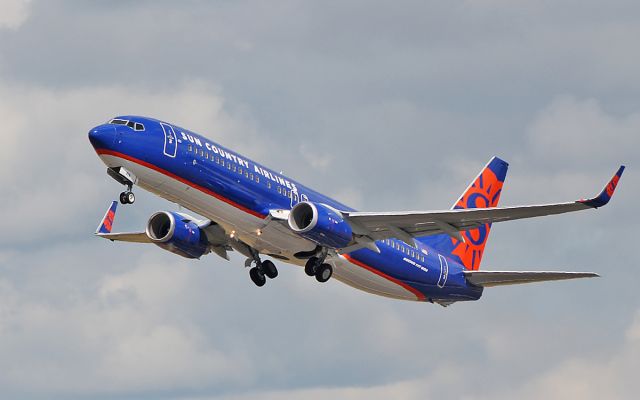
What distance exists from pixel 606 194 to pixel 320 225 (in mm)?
14323

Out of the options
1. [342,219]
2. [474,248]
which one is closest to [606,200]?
[342,219]

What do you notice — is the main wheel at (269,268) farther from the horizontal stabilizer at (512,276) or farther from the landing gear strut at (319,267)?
the horizontal stabilizer at (512,276)

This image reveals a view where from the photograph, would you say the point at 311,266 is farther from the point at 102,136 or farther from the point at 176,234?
the point at 102,136

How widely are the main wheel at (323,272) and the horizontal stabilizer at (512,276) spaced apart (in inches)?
428

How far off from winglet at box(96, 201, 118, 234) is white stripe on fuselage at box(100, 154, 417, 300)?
42.5ft

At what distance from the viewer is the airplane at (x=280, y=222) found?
217 feet

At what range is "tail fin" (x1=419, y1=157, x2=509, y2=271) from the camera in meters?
83.6

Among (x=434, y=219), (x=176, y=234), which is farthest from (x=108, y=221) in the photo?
(x=434, y=219)

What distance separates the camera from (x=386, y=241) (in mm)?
77000

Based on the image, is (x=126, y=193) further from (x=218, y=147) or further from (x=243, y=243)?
(x=243, y=243)

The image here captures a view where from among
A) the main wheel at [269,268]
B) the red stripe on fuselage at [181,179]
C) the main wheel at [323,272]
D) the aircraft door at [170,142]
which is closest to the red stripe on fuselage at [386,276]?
the main wheel at [323,272]

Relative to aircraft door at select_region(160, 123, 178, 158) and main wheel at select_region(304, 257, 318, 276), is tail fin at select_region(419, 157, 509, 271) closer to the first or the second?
main wheel at select_region(304, 257, 318, 276)

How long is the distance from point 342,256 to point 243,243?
523 cm

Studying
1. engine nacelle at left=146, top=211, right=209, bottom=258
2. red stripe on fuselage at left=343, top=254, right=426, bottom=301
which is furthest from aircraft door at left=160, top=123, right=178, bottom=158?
red stripe on fuselage at left=343, top=254, right=426, bottom=301
